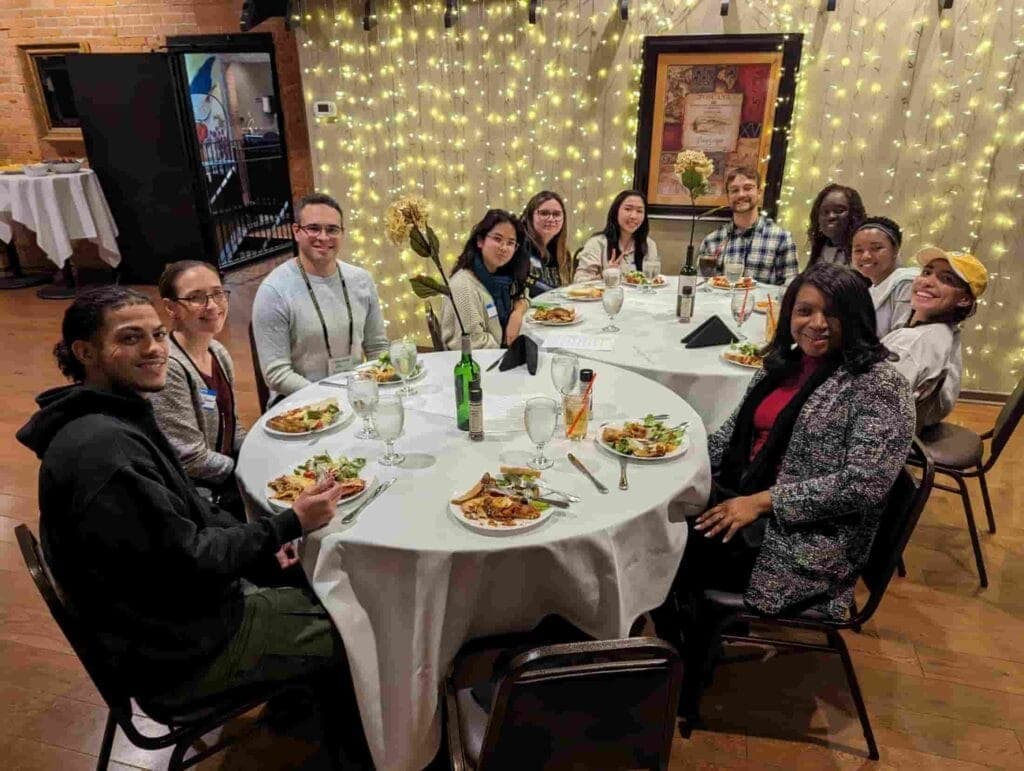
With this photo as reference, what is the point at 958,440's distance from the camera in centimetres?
250

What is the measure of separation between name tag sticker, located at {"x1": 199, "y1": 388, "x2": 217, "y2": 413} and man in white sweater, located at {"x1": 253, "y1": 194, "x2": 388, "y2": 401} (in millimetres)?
381

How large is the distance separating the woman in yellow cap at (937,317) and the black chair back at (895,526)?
0.71m

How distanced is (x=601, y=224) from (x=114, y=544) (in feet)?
11.9

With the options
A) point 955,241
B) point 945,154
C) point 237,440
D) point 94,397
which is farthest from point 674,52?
point 94,397

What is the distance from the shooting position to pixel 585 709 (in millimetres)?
1062

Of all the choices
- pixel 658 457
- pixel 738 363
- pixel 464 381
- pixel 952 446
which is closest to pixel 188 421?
pixel 464 381

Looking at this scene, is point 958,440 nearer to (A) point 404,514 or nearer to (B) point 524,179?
(A) point 404,514

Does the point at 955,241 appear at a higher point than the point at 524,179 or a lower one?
lower

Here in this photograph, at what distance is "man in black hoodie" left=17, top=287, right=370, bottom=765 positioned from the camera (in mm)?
1207

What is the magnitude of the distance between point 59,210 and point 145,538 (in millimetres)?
5923

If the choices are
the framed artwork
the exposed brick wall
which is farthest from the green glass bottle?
the exposed brick wall

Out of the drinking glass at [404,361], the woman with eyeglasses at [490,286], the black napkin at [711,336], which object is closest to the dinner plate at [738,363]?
the black napkin at [711,336]

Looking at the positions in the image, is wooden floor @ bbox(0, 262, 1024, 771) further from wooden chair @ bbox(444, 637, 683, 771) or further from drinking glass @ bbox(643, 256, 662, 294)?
drinking glass @ bbox(643, 256, 662, 294)

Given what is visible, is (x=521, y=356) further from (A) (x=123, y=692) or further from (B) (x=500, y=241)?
(A) (x=123, y=692)
